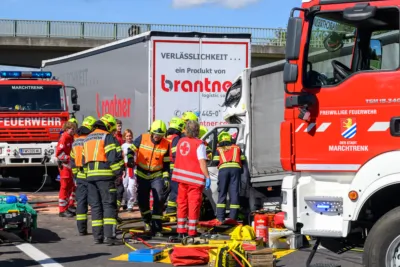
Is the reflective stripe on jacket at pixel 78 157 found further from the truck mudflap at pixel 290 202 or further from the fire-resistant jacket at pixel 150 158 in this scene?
the truck mudflap at pixel 290 202

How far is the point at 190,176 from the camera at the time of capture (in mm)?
10383

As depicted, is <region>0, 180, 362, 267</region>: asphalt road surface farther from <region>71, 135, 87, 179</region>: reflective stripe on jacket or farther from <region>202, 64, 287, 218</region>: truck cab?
<region>202, 64, 287, 218</region>: truck cab

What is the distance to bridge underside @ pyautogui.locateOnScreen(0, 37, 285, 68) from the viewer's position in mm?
35750

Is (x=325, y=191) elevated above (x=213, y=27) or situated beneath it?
situated beneath

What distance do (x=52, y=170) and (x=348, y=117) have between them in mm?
14350

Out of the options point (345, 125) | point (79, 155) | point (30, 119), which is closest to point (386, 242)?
point (345, 125)

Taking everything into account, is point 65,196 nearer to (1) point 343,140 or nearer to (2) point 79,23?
(1) point 343,140

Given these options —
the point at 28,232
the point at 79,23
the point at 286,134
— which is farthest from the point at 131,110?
the point at 79,23

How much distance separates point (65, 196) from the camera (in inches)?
541

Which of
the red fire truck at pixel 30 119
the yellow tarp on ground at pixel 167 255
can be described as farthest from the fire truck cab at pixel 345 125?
the red fire truck at pixel 30 119

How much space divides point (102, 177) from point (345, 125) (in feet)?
15.3

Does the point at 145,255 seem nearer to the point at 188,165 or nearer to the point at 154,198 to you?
the point at 188,165

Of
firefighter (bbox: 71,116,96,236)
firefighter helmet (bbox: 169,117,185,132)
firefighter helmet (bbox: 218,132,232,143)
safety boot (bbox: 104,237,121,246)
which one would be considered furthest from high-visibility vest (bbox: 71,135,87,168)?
firefighter helmet (bbox: 218,132,232,143)

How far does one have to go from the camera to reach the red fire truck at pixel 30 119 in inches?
747
